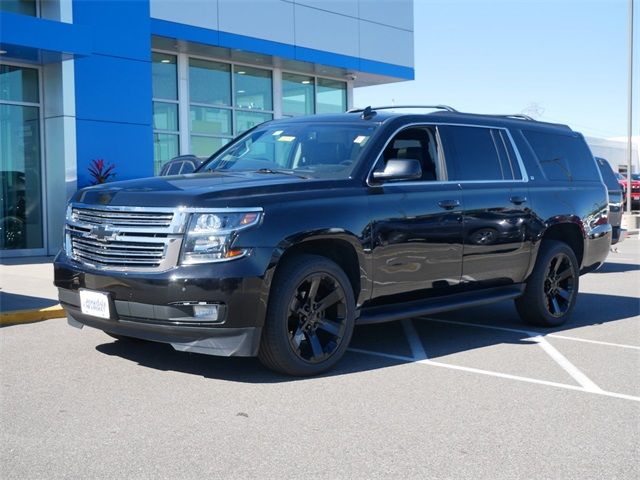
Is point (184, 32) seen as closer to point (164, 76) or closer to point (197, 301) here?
point (164, 76)

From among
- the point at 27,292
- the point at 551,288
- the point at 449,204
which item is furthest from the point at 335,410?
the point at 27,292

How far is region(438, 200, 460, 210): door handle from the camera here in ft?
22.7

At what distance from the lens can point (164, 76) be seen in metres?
19.5

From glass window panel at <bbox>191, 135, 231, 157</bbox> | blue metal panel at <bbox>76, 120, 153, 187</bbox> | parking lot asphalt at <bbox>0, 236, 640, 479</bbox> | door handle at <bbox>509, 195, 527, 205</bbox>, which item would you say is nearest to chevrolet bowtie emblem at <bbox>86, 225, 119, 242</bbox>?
parking lot asphalt at <bbox>0, 236, 640, 479</bbox>

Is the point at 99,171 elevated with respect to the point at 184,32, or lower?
lower

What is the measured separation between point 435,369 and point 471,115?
2677 millimetres

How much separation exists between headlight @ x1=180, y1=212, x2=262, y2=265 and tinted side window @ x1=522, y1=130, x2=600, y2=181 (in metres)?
4.06

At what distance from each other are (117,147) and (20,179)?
1.98m

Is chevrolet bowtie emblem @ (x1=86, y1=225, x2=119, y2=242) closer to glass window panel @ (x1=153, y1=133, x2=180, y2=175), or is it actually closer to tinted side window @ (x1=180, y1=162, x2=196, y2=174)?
tinted side window @ (x1=180, y1=162, x2=196, y2=174)

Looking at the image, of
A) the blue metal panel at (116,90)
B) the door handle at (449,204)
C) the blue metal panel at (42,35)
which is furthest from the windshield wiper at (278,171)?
the blue metal panel at (116,90)

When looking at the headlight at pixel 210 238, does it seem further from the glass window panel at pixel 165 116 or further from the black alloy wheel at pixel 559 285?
the glass window panel at pixel 165 116

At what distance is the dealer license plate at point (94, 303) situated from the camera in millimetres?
5719

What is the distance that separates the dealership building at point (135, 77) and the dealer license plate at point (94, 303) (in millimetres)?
9038

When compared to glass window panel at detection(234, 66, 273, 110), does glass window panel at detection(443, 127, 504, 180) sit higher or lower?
lower
